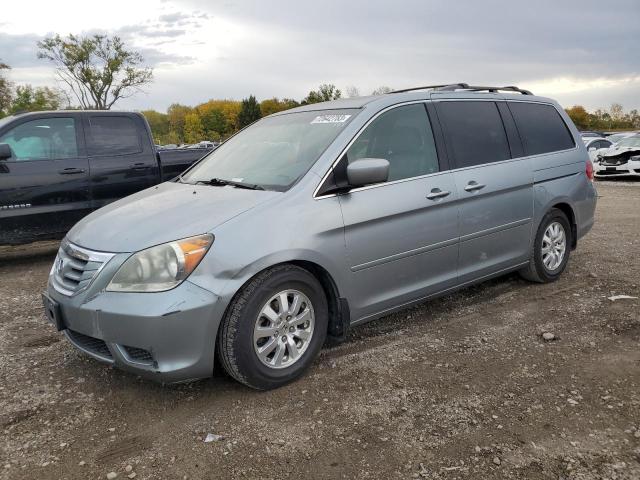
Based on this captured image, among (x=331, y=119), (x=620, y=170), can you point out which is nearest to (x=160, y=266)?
(x=331, y=119)

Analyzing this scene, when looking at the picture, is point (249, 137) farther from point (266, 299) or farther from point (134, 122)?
point (134, 122)

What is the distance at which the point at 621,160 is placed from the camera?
1656 centimetres

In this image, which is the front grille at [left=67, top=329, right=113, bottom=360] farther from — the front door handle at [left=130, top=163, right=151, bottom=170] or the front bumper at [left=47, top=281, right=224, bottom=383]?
the front door handle at [left=130, top=163, right=151, bottom=170]

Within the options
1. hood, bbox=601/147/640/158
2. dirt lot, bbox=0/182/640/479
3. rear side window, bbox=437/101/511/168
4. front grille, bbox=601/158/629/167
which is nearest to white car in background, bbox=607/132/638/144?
hood, bbox=601/147/640/158

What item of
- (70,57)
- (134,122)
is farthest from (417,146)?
(70,57)

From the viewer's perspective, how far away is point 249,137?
174 inches

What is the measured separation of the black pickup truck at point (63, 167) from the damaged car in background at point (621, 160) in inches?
582

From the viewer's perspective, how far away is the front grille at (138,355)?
2.94 metres

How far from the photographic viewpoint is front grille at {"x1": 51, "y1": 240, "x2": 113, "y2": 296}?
304 centimetres

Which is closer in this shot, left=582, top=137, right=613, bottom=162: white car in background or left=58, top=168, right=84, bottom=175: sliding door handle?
left=58, top=168, right=84, bottom=175: sliding door handle

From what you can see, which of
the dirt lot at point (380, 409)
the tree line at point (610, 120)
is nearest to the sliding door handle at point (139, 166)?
the dirt lot at point (380, 409)

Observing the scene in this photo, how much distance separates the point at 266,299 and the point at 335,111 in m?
1.63

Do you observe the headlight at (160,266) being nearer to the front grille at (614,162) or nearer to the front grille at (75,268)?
the front grille at (75,268)

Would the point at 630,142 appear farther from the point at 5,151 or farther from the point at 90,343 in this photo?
the point at 90,343
